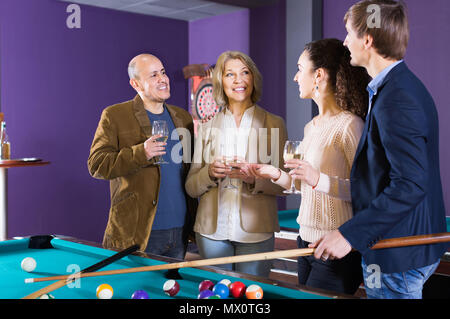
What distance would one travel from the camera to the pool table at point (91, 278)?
159cm

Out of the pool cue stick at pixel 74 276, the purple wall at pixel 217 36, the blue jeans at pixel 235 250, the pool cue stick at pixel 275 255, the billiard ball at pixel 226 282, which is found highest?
the purple wall at pixel 217 36

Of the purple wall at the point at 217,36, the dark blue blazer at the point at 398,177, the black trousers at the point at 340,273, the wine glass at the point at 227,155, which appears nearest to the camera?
the dark blue blazer at the point at 398,177

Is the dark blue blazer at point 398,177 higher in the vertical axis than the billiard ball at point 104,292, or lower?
higher

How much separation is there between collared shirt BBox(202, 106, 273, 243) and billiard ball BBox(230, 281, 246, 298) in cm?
88

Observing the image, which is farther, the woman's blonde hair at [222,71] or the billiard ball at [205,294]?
the woman's blonde hair at [222,71]

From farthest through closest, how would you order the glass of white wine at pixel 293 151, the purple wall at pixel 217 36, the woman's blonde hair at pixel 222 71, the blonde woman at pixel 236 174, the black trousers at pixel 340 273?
1. the purple wall at pixel 217 36
2. the woman's blonde hair at pixel 222 71
3. the blonde woman at pixel 236 174
4. the glass of white wine at pixel 293 151
5. the black trousers at pixel 340 273

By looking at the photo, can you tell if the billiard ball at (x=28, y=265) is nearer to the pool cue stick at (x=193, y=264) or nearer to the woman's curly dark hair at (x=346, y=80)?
the pool cue stick at (x=193, y=264)

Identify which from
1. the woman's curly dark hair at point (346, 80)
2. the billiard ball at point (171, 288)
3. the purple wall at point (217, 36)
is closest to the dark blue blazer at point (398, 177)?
the woman's curly dark hair at point (346, 80)

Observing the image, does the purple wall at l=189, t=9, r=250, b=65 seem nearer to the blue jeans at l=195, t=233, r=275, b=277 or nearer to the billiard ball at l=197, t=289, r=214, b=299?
the blue jeans at l=195, t=233, r=275, b=277

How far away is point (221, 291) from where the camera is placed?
4.92ft

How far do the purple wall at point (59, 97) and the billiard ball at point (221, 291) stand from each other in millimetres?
4503

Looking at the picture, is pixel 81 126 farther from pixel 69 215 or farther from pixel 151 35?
pixel 151 35

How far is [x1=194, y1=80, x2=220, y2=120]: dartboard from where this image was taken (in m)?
5.98

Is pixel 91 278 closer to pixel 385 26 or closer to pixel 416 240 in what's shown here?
pixel 416 240
